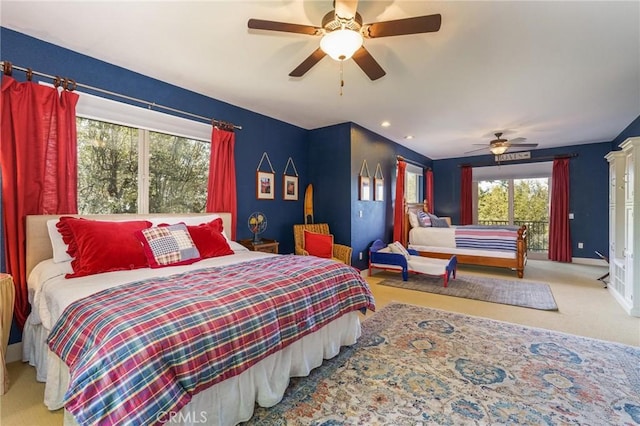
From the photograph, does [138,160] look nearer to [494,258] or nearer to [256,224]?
[256,224]

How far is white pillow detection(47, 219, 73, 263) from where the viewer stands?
7.22 feet

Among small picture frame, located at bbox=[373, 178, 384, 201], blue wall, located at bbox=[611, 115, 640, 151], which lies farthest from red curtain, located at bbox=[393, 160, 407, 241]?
blue wall, located at bbox=[611, 115, 640, 151]

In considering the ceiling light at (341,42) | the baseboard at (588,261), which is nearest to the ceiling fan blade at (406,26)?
the ceiling light at (341,42)

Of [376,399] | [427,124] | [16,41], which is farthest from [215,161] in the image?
[427,124]

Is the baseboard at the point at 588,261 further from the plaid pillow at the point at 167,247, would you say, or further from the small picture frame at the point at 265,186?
the plaid pillow at the point at 167,247

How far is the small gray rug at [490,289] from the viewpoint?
3.70m

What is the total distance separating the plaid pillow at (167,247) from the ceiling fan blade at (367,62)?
201cm

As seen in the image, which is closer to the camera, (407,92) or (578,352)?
(578,352)

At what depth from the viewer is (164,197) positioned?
10.9ft

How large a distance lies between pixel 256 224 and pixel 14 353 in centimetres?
246

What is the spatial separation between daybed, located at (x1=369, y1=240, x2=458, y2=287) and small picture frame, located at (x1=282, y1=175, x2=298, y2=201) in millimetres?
1600

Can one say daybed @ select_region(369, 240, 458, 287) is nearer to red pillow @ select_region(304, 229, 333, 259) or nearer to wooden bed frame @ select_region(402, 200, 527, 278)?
wooden bed frame @ select_region(402, 200, 527, 278)

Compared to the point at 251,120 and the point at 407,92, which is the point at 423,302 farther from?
the point at 251,120

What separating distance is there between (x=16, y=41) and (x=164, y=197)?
5.49 ft
